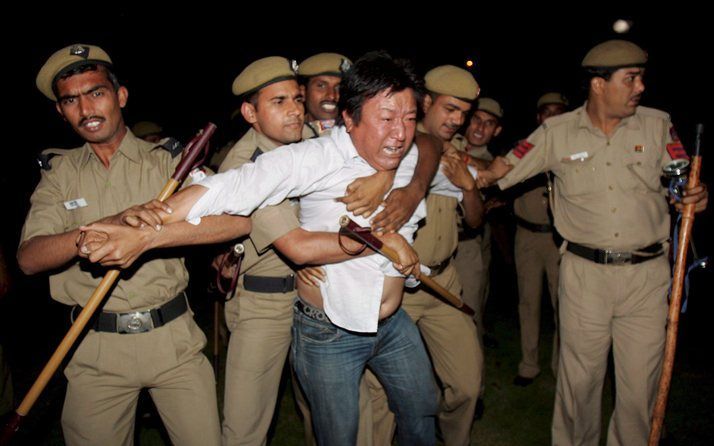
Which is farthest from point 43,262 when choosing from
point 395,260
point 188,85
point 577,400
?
point 188,85

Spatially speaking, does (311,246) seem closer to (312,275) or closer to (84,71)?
(312,275)

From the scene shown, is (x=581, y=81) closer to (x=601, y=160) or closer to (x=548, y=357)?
(x=601, y=160)

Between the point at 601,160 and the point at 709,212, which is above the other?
the point at 601,160

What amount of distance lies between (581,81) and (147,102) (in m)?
9.55

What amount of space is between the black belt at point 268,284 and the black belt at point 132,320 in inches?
20.8

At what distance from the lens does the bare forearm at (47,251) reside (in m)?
2.14

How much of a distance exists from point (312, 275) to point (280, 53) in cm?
1083

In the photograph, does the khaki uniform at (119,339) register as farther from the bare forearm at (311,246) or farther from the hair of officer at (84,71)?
the bare forearm at (311,246)

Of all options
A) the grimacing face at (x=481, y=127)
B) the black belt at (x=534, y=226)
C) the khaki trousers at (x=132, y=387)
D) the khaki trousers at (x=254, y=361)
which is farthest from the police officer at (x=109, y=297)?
the grimacing face at (x=481, y=127)

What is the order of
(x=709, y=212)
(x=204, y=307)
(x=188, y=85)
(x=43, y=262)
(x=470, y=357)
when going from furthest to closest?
(x=188, y=85) → (x=709, y=212) → (x=204, y=307) → (x=470, y=357) → (x=43, y=262)

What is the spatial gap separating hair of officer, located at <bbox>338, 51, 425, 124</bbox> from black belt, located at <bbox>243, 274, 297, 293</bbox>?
1114 mm

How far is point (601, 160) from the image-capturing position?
3.38m

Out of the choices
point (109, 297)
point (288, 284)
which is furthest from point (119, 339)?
point (288, 284)

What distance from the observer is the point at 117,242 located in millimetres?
1913
